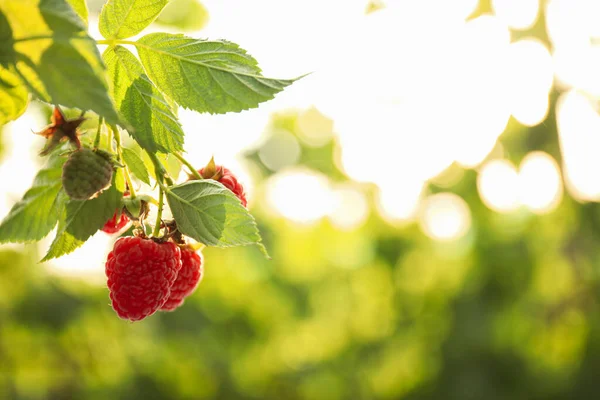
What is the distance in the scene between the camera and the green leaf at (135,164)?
2.42 feet

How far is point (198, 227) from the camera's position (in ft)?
Result: 2.25

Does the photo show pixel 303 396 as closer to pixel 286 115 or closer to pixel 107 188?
pixel 286 115

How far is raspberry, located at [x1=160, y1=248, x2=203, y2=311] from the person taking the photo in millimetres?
858

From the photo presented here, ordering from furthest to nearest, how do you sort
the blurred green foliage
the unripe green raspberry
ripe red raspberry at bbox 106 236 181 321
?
the blurred green foliage
ripe red raspberry at bbox 106 236 181 321
the unripe green raspberry

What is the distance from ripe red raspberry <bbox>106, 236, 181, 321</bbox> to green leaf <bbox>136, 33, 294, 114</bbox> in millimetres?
187

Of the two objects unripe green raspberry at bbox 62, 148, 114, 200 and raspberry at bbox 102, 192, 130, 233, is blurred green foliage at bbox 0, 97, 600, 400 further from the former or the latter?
unripe green raspberry at bbox 62, 148, 114, 200

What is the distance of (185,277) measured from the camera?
86cm

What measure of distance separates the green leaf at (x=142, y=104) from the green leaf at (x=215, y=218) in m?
0.05

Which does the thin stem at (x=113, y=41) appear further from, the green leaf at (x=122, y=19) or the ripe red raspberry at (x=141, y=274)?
the ripe red raspberry at (x=141, y=274)

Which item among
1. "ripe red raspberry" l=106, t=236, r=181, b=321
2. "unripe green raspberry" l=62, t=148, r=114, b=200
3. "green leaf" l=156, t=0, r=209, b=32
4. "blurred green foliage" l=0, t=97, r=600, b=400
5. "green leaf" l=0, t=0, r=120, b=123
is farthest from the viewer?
"blurred green foliage" l=0, t=97, r=600, b=400

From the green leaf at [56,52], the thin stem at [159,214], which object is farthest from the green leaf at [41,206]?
the green leaf at [56,52]

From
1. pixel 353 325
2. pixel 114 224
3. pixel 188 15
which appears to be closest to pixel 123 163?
pixel 114 224

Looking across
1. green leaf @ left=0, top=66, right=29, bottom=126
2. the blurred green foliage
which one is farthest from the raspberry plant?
the blurred green foliage

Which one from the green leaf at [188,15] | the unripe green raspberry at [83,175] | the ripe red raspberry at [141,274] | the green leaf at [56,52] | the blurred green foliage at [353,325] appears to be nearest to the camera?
the green leaf at [56,52]
